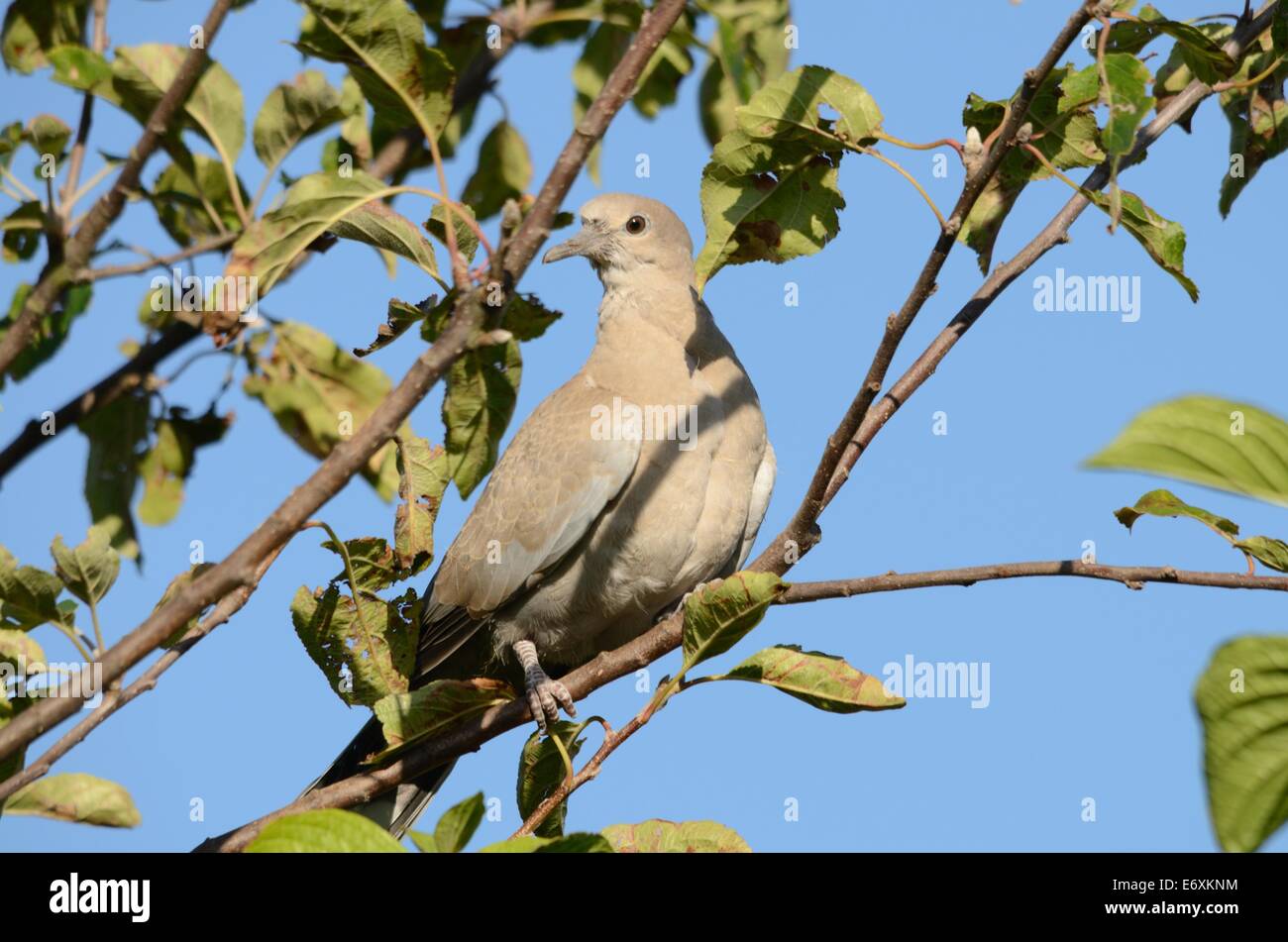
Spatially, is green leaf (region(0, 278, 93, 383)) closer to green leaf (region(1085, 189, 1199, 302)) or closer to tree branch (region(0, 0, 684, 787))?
tree branch (region(0, 0, 684, 787))

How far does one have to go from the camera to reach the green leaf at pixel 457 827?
2.53 metres

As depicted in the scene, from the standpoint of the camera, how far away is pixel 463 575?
214 inches

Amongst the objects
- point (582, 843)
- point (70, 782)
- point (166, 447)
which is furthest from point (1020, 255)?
point (166, 447)

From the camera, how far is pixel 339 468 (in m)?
2.74

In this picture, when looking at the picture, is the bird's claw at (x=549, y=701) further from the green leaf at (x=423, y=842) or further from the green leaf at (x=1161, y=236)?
the green leaf at (x=1161, y=236)

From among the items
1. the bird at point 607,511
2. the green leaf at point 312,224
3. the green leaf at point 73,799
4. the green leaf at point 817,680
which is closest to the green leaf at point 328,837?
the green leaf at point 817,680

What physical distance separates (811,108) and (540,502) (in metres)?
2.18

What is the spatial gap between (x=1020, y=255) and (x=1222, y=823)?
1.90 metres

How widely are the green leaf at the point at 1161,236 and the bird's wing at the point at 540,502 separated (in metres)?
2.32

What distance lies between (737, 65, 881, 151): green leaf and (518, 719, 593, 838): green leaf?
168 cm

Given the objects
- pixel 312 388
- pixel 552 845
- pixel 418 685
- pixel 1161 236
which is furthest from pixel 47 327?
pixel 1161 236

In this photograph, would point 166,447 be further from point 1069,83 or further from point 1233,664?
point 1233,664

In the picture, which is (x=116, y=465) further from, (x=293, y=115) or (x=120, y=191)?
(x=293, y=115)

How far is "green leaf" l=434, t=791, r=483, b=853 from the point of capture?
8.29ft
